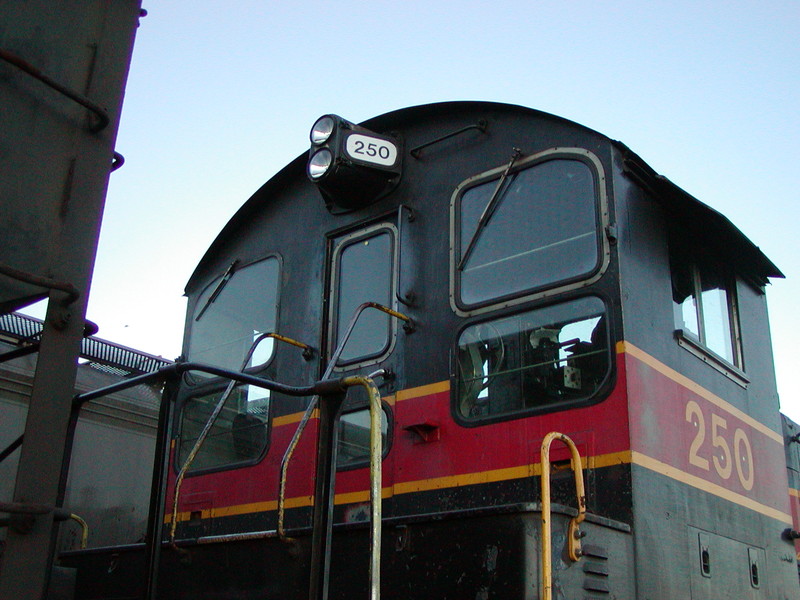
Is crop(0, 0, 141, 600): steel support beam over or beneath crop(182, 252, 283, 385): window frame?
beneath

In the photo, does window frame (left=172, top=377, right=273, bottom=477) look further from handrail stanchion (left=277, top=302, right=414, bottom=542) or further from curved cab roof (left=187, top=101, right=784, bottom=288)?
curved cab roof (left=187, top=101, right=784, bottom=288)

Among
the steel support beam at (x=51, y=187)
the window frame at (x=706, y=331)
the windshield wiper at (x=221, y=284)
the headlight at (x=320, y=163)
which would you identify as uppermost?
the headlight at (x=320, y=163)

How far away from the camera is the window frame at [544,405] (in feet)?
12.0

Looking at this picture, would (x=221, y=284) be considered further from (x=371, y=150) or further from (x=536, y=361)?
(x=536, y=361)

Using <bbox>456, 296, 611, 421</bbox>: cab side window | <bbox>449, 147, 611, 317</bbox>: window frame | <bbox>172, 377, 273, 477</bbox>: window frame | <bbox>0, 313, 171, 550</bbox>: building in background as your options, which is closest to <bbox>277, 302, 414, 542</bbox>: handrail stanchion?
<bbox>449, 147, 611, 317</bbox>: window frame

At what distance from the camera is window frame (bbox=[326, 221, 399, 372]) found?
4.45 meters

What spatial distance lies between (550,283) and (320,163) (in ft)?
4.94

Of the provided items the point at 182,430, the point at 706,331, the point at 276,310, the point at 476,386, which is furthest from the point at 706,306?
the point at 182,430

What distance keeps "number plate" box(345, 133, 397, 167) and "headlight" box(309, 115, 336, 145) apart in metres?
0.12

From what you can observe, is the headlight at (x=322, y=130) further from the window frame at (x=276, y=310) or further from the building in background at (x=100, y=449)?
the building in background at (x=100, y=449)

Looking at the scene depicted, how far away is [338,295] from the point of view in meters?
4.80

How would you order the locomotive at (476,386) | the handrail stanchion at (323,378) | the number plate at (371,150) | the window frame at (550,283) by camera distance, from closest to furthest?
1. the locomotive at (476,386)
2. the handrail stanchion at (323,378)
3. the window frame at (550,283)
4. the number plate at (371,150)

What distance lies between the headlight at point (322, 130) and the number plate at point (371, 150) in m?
0.12

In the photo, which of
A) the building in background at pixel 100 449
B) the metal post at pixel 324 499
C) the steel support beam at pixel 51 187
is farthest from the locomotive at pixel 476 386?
the building in background at pixel 100 449
